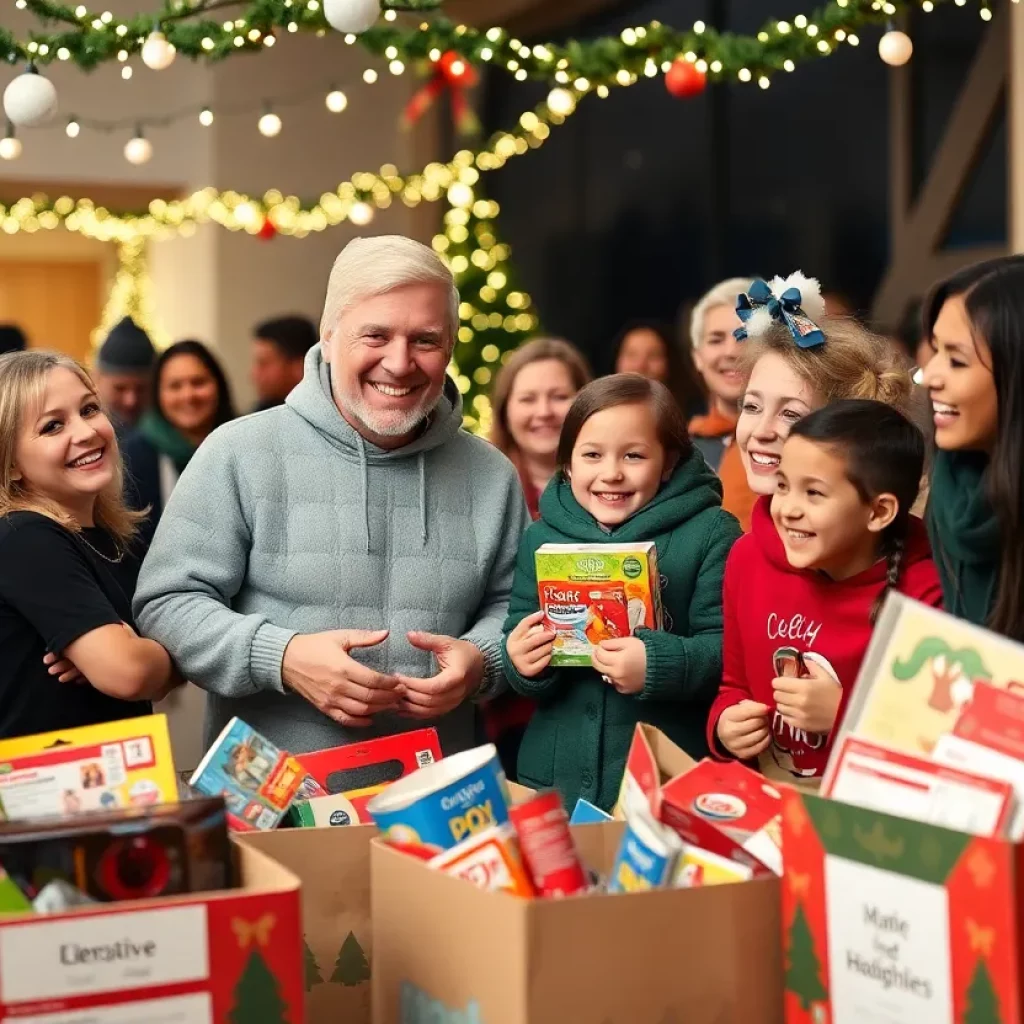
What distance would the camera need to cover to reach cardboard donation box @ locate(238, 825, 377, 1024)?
6.24 feet

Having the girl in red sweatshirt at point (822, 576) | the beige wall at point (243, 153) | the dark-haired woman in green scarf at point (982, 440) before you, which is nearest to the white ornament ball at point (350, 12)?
the girl in red sweatshirt at point (822, 576)

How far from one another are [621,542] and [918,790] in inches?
43.6

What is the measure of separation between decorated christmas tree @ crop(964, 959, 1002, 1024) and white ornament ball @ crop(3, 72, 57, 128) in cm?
289

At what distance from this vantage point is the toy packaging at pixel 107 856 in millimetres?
1560

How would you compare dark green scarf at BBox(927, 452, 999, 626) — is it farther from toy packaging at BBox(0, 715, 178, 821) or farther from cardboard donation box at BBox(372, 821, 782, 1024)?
toy packaging at BBox(0, 715, 178, 821)

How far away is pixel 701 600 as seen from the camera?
2617 mm

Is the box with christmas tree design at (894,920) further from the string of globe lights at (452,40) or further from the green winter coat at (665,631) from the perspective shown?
the string of globe lights at (452,40)

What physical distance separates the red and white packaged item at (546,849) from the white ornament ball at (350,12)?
2172 millimetres

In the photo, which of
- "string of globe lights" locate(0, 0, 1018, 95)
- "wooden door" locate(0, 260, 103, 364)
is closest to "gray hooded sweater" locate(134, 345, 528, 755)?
"string of globe lights" locate(0, 0, 1018, 95)

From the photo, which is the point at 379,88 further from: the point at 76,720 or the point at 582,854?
the point at 582,854

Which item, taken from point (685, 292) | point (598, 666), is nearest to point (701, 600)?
point (598, 666)

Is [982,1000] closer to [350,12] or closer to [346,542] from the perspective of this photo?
[346,542]

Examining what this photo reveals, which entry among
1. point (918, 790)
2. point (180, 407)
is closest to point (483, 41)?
point (180, 407)

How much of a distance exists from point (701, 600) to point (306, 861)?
3.13 feet
